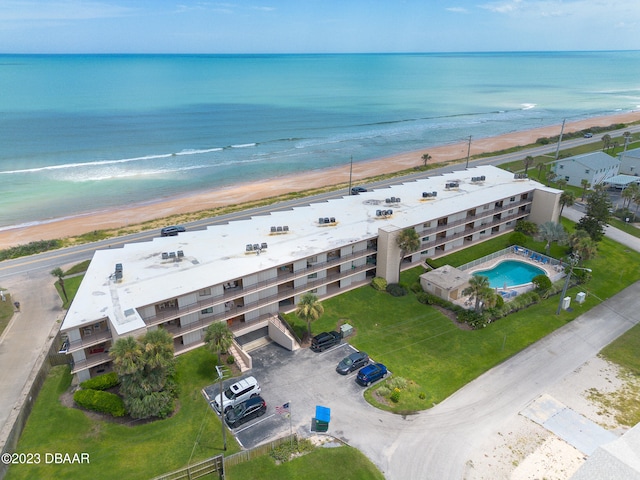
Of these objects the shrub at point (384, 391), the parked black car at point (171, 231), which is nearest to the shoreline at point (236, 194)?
the parked black car at point (171, 231)

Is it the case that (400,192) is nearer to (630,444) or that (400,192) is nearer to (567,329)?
(567,329)

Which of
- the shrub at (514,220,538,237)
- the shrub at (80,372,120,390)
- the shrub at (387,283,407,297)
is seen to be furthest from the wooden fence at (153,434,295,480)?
the shrub at (514,220,538,237)

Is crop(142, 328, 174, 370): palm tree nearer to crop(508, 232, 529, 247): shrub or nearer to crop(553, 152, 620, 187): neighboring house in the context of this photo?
crop(508, 232, 529, 247): shrub

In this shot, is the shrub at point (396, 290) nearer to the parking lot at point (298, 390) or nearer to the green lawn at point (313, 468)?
the parking lot at point (298, 390)

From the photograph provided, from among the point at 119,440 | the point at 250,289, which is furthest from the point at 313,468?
the point at 250,289

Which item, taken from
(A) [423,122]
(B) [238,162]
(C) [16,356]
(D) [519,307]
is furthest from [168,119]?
(D) [519,307]
